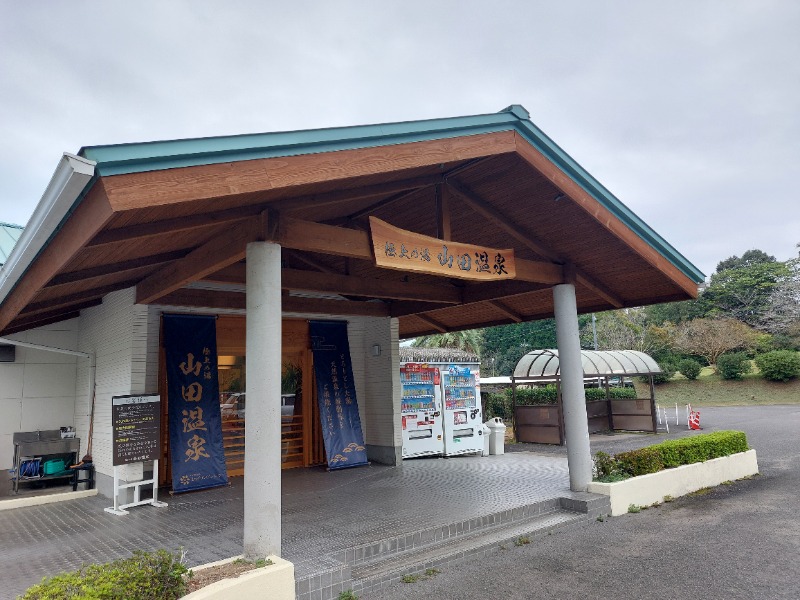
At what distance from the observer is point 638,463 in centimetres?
689

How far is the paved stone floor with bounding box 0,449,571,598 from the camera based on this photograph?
14.8ft

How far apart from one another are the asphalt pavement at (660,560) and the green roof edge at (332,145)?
3480 millimetres

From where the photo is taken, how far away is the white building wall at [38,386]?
852 centimetres

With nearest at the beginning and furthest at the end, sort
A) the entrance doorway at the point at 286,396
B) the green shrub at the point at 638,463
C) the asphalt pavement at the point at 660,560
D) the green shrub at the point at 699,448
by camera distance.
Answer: the asphalt pavement at the point at 660,560, the green shrub at the point at 638,463, the green shrub at the point at 699,448, the entrance doorway at the point at 286,396

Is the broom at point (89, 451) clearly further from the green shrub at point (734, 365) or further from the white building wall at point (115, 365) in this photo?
the green shrub at point (734, 365)

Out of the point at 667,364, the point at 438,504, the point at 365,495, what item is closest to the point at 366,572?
the point at 438,504

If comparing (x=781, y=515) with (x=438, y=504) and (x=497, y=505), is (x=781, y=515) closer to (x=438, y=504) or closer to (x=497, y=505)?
(x=497, y=505)

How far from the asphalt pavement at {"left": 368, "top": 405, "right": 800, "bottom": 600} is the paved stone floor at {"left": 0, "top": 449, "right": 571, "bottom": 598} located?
2.53 feet

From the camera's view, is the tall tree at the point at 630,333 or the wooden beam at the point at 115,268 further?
the tall tree at the point at 630,333

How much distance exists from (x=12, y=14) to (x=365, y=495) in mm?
11945

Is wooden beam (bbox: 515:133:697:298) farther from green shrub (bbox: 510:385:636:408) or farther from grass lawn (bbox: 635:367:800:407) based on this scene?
grass lawn (bbox: 635:367:800:407)

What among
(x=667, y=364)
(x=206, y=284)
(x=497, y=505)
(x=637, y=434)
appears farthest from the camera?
→ (x=667, y=364)

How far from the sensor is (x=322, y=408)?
8.82 metres

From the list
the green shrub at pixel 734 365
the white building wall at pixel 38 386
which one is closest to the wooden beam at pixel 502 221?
the white building wall at pixel 38 386
